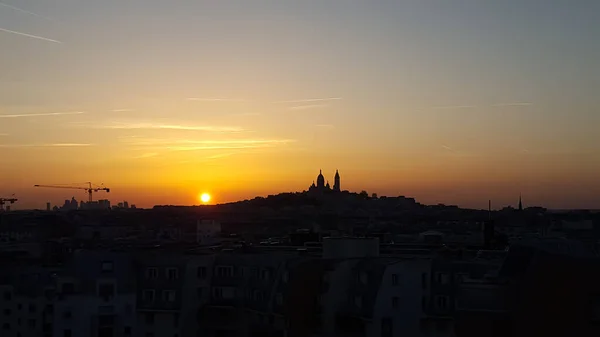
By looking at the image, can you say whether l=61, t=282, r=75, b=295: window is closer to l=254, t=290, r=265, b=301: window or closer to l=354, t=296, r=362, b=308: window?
l=254, t=290, r=265, b=301: window

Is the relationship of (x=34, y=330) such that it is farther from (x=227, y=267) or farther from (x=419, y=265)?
(x=419, y=265)

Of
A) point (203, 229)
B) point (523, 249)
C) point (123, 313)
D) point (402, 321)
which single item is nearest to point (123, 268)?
point (123, 313)

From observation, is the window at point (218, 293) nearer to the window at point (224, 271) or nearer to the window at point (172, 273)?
the window at point (224, 271)

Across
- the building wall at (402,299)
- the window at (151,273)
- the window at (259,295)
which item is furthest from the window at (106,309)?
the building wall at (402,299)

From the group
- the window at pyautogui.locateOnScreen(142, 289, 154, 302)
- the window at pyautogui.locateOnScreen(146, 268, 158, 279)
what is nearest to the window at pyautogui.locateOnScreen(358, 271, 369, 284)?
the window at pyautogui.locateOnScreen(146, 268, 158, 279)

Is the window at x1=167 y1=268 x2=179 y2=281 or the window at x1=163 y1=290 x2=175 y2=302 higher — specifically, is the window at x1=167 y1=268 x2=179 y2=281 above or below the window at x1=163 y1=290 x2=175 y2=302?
above

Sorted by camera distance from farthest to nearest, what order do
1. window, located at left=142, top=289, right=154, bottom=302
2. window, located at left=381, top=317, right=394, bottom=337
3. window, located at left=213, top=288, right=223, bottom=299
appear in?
window, located at left=142, top=289, right=154, bottom=302 → window, located at left=213, top=288, right=223, bottom=299 → window, located at left=381, top=317, right=394, bottom=337

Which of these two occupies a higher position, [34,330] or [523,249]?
[523,249]

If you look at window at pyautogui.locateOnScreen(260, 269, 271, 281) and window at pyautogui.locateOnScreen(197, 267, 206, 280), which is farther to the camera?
window at pyautogui.locateOnScreen(197, 267, 206, 280)
